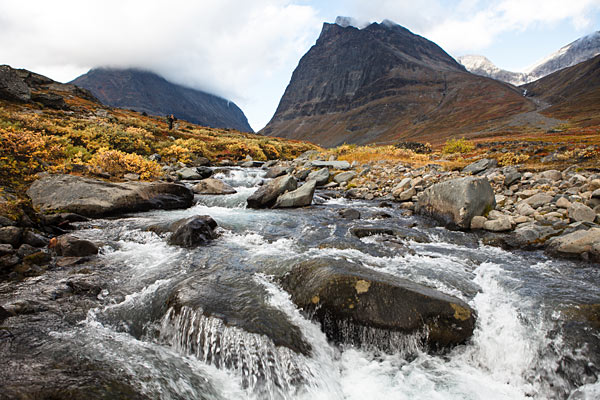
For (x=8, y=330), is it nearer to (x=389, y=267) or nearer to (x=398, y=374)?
(x=398, y=374)

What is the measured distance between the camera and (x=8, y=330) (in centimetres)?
427

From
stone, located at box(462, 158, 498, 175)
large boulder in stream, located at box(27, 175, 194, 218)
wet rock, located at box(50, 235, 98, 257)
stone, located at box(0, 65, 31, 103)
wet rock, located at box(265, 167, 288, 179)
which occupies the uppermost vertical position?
stone, located at box(0, 65, 31, 103)

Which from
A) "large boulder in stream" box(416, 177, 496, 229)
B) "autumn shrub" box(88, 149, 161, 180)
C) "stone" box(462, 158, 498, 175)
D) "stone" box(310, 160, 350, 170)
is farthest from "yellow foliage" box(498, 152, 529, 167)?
"autumn shrub" box(88, 149, 161, 180)

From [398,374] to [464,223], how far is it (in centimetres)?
742

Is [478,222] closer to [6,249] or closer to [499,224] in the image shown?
[499,224]

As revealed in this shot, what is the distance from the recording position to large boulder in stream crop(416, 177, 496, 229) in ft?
33.4

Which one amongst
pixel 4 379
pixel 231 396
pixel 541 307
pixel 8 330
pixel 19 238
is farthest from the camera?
pixel 19 238

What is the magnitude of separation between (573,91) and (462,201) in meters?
191

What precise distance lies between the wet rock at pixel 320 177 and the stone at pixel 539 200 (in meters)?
12.4

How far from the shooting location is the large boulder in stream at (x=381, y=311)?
4.89 meters

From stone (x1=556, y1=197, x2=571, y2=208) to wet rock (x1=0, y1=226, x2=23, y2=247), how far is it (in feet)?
54.7

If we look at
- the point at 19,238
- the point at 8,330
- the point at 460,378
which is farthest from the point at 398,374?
the point at 19,238

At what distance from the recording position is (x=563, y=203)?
9.75 m

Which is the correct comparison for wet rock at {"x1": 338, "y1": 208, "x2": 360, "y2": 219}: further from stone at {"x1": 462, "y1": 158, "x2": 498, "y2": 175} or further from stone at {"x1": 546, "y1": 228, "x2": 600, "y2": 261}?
stone at {"x1": 462, "y1": 158, "x2": 498, "y2": 175}
